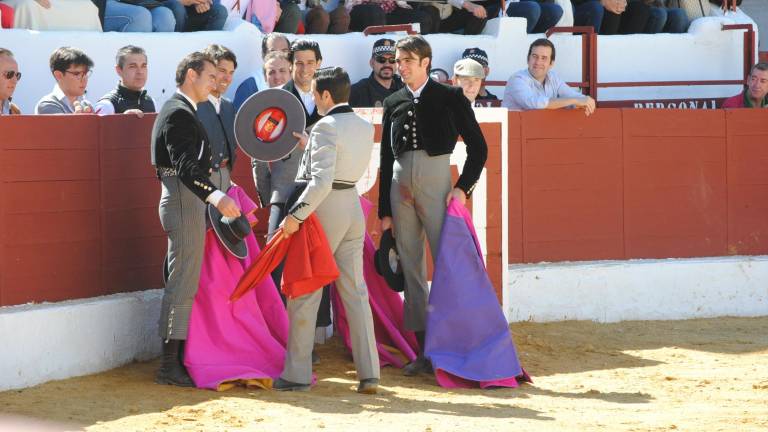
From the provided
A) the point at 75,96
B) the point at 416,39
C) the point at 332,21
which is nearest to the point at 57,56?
the point at 75,96

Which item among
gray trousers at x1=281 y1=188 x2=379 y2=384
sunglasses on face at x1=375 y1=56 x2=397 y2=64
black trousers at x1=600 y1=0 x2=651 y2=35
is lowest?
gray trousers at x1=281 y1=188 x2=379 y2=384

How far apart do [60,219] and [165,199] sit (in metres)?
0.73

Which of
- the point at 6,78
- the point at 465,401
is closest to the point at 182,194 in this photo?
the point at 6,78

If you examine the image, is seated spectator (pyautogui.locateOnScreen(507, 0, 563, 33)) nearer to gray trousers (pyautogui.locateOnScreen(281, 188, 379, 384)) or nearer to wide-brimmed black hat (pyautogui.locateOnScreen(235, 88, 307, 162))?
wide-brimmed black hat (pyautogui.locateOnScreen(235, 88, 307, 162))

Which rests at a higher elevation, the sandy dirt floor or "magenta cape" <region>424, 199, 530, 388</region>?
"magenta cape" <region>424, 199, 530, 388</region>

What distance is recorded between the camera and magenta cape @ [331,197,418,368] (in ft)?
23.0

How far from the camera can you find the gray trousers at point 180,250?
20.1 feet

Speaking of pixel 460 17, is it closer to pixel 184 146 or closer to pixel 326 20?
pixel 326 20

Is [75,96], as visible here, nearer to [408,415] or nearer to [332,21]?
[408,415]

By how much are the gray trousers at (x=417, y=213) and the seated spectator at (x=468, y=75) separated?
93 centimetres

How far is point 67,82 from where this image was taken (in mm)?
7062

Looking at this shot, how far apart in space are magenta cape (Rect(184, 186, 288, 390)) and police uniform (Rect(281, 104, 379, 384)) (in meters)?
0.28

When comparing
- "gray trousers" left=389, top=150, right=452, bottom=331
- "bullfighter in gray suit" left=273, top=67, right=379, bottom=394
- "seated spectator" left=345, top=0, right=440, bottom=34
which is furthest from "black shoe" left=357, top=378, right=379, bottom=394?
"seated spectator" left=345, top=0, right=440, bottom=34

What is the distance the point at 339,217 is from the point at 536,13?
5.61 metres
